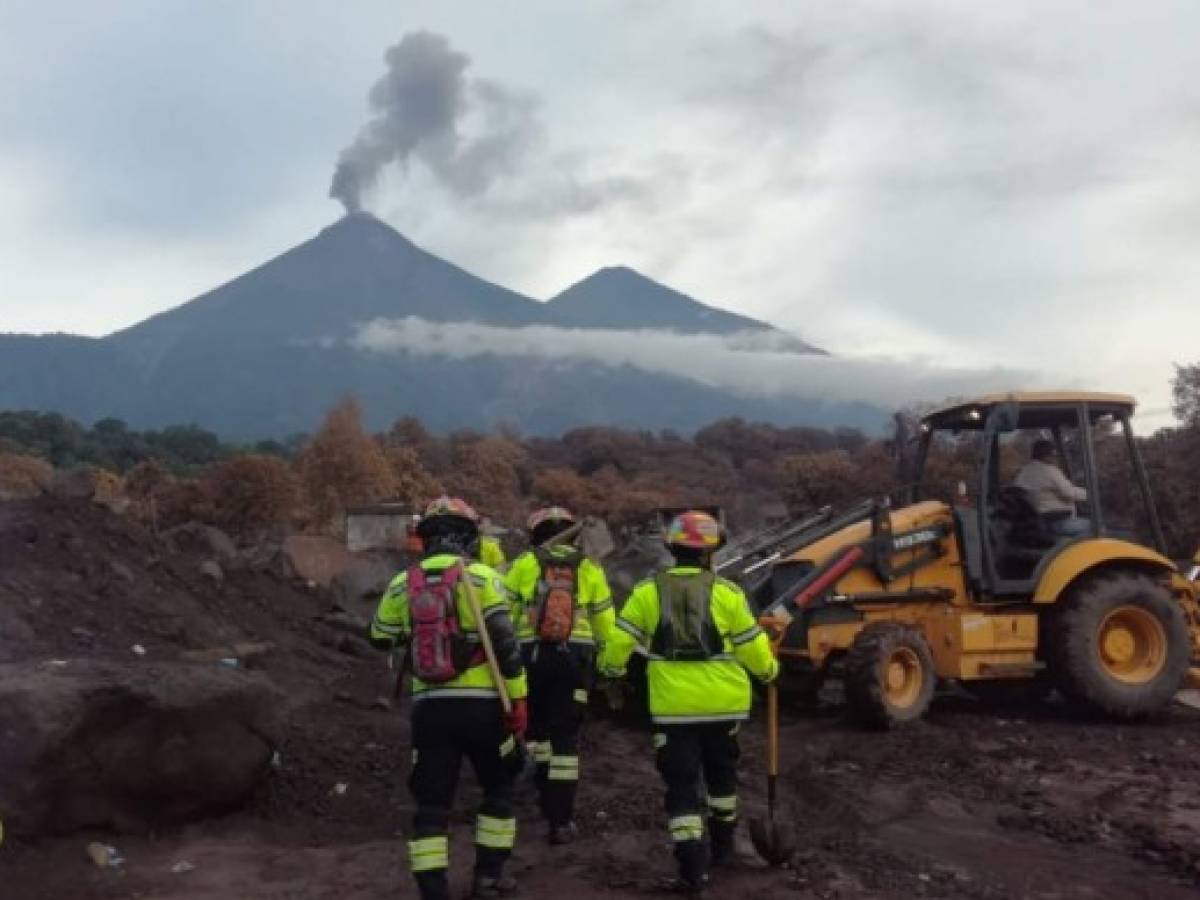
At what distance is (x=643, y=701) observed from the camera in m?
10.5

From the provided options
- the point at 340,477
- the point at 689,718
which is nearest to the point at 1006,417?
the point at 689,718

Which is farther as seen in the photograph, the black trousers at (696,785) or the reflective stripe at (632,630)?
the reflective stripe at (632,630)

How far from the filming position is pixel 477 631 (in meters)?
5.47

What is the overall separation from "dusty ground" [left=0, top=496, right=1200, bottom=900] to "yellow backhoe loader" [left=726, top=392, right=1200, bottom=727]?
1.54 feet

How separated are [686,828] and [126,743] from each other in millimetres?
3089

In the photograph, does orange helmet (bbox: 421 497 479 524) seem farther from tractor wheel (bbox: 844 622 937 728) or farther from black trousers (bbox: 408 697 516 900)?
tractor wheel (bbox: 844 622 937 728)

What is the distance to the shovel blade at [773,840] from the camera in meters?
5.96

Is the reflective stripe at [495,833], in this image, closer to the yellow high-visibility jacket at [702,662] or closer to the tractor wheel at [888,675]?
the yellow high-visibility jacket at [702,662]

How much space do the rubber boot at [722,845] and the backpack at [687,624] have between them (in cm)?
93

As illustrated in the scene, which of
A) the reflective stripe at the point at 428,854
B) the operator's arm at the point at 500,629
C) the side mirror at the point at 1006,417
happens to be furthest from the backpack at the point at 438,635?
the side mirror at the point at 1006,417

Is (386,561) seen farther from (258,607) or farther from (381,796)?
(381,796)

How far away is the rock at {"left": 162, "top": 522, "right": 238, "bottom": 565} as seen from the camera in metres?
15.7

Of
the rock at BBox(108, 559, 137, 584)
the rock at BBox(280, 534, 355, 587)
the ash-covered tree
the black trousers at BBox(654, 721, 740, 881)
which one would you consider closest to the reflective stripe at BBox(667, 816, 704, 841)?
the black trousers at BBox(654, 721, 740, 881)

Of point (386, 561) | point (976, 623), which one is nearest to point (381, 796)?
point (976, 623)
